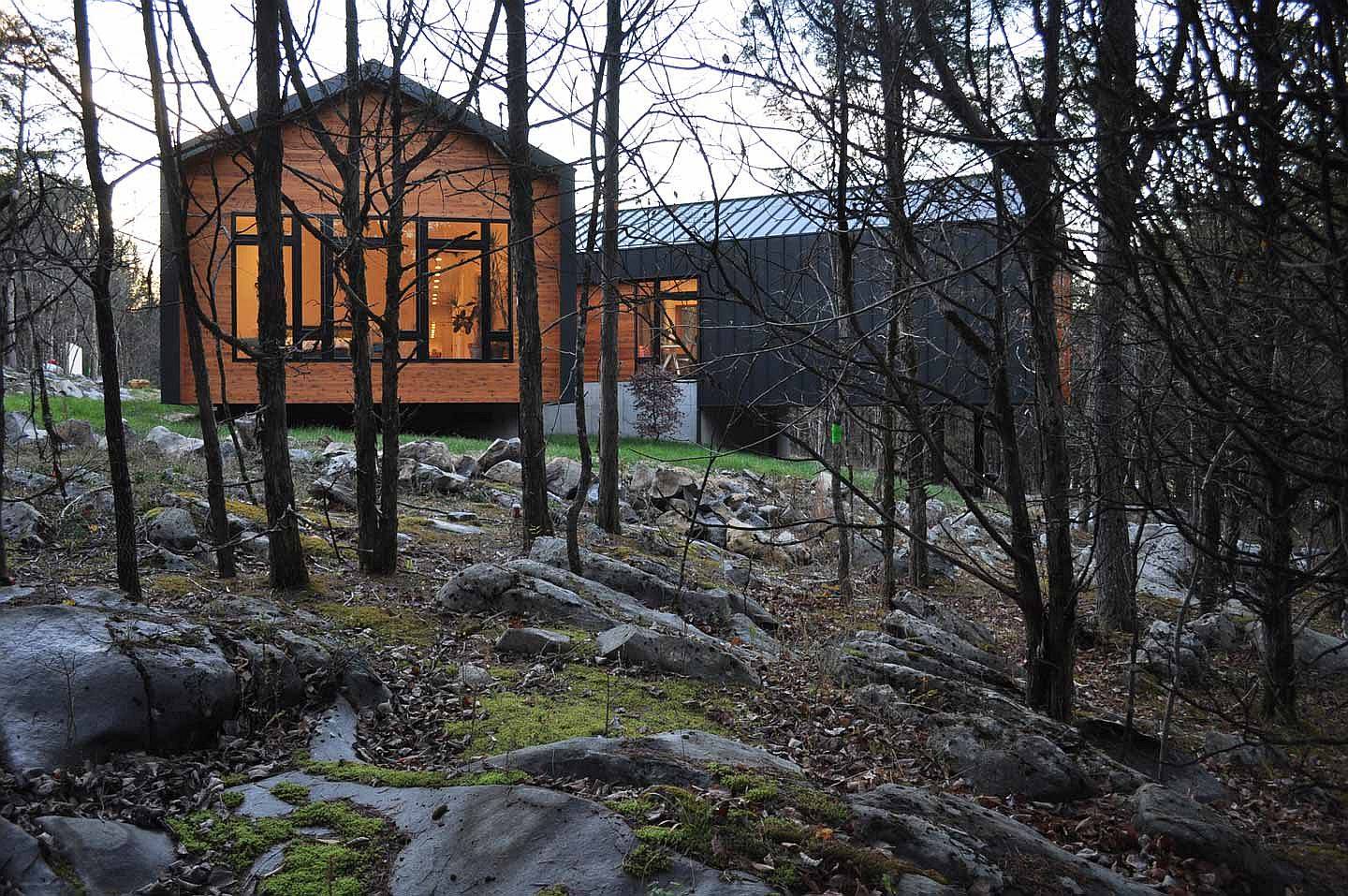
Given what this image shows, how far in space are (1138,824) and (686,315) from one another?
23.0 meters

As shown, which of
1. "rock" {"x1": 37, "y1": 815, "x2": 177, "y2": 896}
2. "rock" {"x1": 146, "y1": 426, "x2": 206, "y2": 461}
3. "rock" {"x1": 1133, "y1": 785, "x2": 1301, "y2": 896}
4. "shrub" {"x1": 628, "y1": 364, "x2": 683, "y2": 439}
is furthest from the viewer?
"shrub" {"x1": 628, "y1": 364, "x2": 683, "y2": 439}

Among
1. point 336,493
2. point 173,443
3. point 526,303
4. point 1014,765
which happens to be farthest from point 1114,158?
point 173,443

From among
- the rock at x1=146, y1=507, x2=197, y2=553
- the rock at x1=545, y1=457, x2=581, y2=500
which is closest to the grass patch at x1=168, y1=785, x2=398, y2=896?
the rock at x1=146, y1=507, x2=197, y2=553

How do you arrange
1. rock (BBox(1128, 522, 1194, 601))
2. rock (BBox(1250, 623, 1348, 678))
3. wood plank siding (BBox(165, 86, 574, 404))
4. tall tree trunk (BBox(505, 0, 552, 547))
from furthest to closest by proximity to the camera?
wood plank siding (BBox(165, 86, 574, 404)), rock (BBox(1128, 522, 1194, 601)), rock (BBox(1250, 623, 1348, 678)), tall tree trunk (BBox(505, 0, 552, 547))

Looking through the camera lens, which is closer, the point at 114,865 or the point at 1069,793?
the point at 114,865

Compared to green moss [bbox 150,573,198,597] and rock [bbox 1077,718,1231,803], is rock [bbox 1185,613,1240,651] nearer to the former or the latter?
rock [bbox 1077,718,1231,803]

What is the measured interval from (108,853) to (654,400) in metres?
20.4

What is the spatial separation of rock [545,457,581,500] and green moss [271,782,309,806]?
10.4 m

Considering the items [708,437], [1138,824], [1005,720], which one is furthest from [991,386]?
[708,437]

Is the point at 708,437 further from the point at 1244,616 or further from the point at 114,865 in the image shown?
the point at 114,865

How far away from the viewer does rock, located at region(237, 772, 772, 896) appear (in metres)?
3.12

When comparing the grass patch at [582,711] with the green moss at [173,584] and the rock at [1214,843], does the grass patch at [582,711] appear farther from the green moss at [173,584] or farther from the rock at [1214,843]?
the green moss at [173,584]

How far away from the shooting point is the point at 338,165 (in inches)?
293

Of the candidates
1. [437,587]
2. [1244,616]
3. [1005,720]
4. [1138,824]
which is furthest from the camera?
[1244,616]
